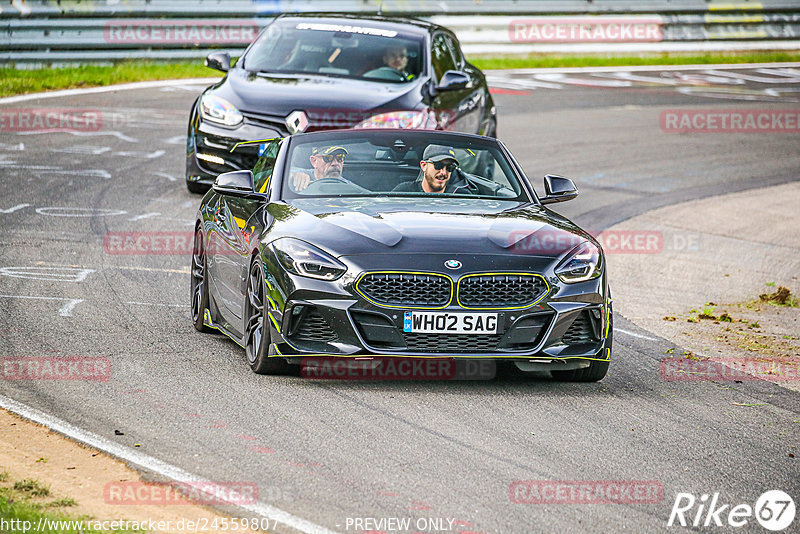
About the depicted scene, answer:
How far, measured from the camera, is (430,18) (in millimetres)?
28969

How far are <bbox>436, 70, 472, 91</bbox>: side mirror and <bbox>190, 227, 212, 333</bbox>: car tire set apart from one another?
17.7ft

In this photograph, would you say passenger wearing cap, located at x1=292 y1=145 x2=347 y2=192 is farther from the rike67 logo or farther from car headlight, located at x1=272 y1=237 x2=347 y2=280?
the rike67 logo

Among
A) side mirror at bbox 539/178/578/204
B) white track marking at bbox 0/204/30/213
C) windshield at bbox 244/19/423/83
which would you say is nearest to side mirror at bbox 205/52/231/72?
windshield at bbox 244/19/423/83

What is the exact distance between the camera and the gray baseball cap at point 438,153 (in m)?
8.89

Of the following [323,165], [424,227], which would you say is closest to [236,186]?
[323,165]

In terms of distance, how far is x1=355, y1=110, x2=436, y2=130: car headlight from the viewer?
13633 millimetres

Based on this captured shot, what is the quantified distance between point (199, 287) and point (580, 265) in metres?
2.80

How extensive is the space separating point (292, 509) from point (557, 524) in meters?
1.04

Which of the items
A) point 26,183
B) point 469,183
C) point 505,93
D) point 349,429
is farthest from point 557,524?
point 505,93

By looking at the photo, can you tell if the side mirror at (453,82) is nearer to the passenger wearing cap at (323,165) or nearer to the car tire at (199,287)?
the car tire at (199,287)

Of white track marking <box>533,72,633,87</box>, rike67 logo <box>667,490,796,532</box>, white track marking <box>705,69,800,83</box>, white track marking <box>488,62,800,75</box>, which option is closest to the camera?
rike67 logo <box>667,490,796,532</box>

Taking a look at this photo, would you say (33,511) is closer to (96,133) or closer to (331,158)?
(331,158)

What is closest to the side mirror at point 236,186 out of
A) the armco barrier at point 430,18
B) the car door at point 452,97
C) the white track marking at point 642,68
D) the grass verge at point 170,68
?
the car door at point 452,97

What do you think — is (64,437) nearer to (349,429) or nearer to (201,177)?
(349,429)
